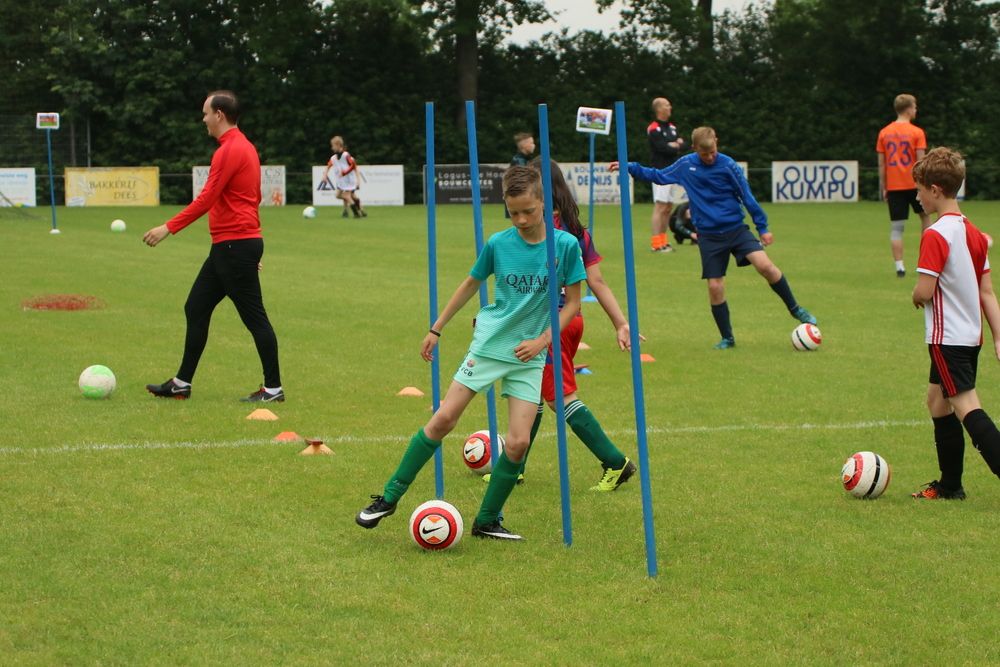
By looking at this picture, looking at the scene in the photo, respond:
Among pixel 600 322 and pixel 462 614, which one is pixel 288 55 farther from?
pixel 462 614

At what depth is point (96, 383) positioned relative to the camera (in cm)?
939

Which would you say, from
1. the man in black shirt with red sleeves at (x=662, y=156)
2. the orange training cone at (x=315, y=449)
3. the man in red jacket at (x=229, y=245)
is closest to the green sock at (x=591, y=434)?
the orange training cone at (x=315, y=449)

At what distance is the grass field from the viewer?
471 centimetres

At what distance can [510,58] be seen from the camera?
4678 cm

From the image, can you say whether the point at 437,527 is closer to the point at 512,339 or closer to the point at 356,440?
the point at 512,339

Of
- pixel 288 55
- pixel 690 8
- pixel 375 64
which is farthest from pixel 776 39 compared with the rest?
pixel 288 55

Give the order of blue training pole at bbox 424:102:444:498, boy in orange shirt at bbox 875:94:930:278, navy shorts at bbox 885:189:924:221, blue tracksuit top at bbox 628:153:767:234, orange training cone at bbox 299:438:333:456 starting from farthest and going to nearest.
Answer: navy shorts at bbox 885:189:924:221, boy in orange shirt at bbox 875:94:930:278, blue tracksuit top at bbox 628:153:767:234, orange training cone at bbox 299:438:333:456, blue training pole at bbox 424:102:444:498

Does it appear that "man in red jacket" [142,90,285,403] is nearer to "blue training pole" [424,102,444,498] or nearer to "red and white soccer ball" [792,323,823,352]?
"blue training pole" [424,102,444,498]

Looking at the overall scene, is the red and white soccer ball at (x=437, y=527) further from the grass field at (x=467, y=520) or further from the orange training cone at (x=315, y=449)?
the orange training cone at (x=315, y=449)

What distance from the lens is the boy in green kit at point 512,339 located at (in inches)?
229

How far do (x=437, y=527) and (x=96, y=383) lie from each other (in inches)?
176

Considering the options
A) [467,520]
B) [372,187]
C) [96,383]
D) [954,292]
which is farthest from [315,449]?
[372,187]

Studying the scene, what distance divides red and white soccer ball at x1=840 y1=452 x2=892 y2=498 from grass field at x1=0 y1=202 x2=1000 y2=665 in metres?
0.11

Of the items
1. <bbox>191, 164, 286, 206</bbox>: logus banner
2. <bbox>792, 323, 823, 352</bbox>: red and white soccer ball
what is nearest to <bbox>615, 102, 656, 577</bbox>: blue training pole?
<bbox>792, 323, 823, 352</bbox>: red and white soccer ball
